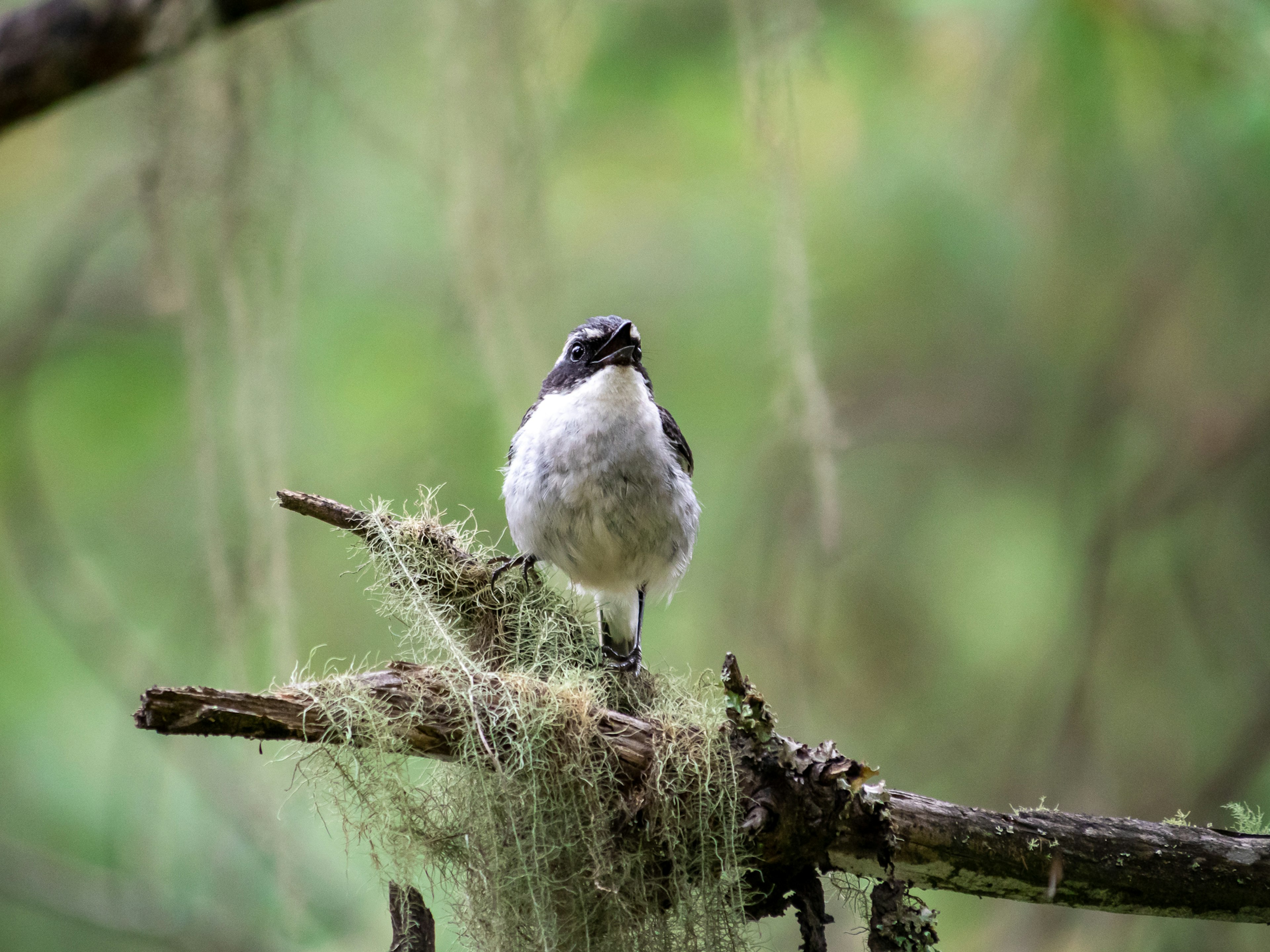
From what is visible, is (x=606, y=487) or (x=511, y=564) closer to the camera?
(x=511, y=564)

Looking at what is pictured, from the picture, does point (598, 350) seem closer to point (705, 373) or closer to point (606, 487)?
point (606, 487)

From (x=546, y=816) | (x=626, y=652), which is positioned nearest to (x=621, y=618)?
(x=626, y=652)

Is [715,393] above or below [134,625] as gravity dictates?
above

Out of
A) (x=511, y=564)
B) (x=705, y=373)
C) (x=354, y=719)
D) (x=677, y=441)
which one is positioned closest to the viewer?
(x=354, y=719)

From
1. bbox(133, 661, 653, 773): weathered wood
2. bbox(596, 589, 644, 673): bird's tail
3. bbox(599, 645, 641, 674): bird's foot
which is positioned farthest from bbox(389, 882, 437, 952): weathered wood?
bbox(596, 589, 644, 673): bird's tail

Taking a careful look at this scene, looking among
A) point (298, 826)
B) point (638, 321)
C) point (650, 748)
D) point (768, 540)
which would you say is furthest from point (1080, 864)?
point (638, 321)

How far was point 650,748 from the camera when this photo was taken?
231cm

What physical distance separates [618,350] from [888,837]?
181 cm

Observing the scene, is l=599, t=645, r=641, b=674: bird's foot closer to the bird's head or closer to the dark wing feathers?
the dark wing feathers

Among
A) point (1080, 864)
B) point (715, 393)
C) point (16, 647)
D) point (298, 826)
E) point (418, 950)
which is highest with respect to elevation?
point (715, 393)

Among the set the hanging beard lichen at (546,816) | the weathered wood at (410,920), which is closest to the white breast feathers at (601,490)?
the hanging beard lichen at (546,816)

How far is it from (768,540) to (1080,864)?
221 centimetres

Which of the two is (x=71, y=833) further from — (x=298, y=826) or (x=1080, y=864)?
(x=1080, y=864)

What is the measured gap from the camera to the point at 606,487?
3.38 m
